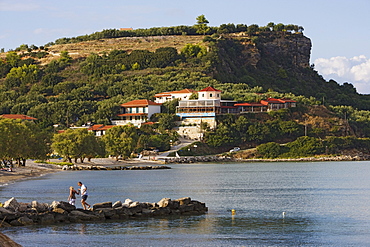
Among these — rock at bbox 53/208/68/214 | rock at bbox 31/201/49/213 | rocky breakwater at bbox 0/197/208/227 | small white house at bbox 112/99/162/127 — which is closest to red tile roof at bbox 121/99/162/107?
small white house at bbox 112/99/162/127

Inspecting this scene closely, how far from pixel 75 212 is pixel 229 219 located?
374 inches

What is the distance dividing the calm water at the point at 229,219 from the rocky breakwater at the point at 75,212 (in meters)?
1.13

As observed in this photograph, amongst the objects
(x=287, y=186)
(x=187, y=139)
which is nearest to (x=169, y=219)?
(x=287, y=186)

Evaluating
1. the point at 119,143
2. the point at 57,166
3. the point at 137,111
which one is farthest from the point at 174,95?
the point at 57,166

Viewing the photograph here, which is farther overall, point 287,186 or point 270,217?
point 287,186

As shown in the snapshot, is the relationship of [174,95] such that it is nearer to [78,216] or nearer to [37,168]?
[37,168]

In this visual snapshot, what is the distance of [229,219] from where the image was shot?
40.0m

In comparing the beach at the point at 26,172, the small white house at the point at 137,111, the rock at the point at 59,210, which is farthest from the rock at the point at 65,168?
the rock at the point at 59,210

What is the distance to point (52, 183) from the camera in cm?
6819

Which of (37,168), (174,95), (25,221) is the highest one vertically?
(174,95)

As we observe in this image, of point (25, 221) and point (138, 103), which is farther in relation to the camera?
point (138, 103)

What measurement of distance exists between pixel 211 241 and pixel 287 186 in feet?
118

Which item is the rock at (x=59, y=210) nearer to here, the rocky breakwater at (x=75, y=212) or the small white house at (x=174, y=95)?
the rocky breakwater at (x=75, y=212)

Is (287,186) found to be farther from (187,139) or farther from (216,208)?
(187,139)
